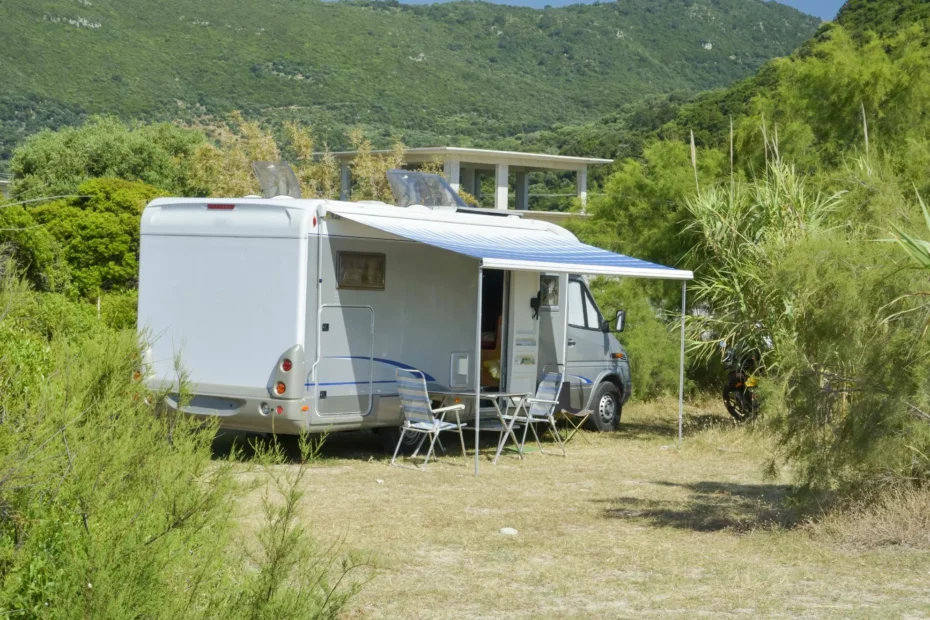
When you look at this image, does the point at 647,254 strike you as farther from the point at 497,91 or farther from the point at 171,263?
the point at 497,91

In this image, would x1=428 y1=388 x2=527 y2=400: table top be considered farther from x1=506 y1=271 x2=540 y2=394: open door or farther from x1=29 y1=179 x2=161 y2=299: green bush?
x1=29 y1=179 x2=161 y2=299: green bush

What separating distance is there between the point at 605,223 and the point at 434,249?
667cm

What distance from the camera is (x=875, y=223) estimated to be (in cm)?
845

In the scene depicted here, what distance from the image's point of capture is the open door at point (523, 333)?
40.0 ft

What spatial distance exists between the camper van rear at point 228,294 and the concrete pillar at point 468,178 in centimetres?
3637

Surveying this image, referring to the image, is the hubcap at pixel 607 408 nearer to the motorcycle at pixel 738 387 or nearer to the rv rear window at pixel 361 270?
the motorcycle at pixel 738 387

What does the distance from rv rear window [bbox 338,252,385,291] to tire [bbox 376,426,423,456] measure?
4.85ft

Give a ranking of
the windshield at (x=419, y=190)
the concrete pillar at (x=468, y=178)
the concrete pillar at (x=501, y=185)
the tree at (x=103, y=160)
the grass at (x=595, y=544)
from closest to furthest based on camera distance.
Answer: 1. the grass at (x=595, y=544)
2. the windshield at (x=419, y=190)
3. the tree at (x=103, y=160)
4. the concrete pillar at (x=501, y=185)
5. the concrete pillar at (x=468, y=178)

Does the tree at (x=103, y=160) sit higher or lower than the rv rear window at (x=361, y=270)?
higher

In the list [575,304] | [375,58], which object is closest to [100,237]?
[575,304]

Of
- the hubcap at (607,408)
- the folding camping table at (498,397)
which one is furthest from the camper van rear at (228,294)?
the hubcap at (607,408)

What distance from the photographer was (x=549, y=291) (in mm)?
13000

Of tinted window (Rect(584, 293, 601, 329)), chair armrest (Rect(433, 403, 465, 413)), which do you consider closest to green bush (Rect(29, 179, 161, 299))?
tinted window (Rect(584, 293, 601, 329))

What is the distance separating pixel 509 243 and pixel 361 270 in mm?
1696
